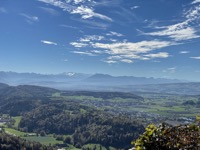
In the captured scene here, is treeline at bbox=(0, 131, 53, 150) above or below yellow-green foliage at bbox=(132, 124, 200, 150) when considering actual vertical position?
below

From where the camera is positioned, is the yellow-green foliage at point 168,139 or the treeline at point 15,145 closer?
the yellow-green foliage at point 168,139

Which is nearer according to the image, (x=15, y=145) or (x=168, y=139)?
(x=168, y=139)

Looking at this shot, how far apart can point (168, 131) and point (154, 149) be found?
1.02 meters

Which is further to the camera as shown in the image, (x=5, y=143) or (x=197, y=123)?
→ (x=5, y=143)

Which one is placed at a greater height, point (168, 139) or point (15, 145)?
point (168, 139)

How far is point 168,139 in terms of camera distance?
13.9 metres

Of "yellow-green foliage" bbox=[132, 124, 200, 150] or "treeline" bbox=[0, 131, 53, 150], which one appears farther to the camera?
"treeline" bbox=[0, 131, 53, 150]

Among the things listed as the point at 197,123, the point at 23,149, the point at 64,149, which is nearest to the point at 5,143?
the point at 23,149

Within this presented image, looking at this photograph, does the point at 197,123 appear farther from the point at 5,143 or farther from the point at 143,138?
the point at 5,143

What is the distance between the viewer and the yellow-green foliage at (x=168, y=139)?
13.1 meters

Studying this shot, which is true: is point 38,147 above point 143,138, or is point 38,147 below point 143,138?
below

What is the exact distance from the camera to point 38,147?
575 ft

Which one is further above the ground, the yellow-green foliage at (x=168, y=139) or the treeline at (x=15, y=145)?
the yellow-green foliage at (x=168, y=139)

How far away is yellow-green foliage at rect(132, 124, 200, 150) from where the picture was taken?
13.1 meters
